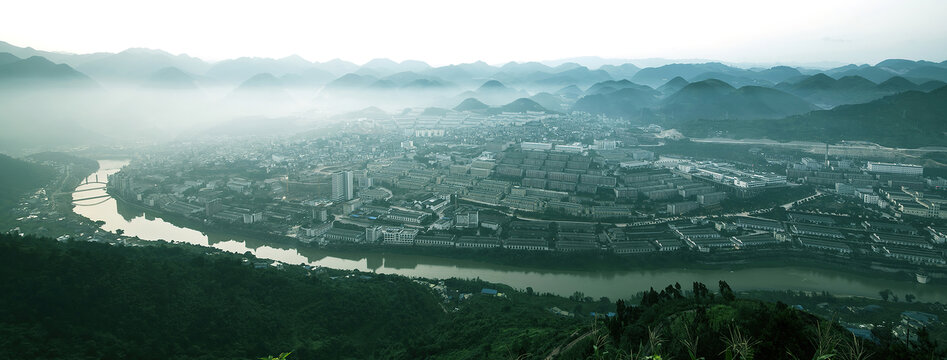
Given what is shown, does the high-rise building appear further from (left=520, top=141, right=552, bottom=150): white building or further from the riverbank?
(left=520, top=141, right=552, bottom=150): white building

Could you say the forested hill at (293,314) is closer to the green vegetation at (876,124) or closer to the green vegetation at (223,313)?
the green vegetation at (223,313)

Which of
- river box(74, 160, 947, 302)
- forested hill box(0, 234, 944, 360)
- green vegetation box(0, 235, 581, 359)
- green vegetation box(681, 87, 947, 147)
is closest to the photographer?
forested hill box(0, 234, 944, 360)

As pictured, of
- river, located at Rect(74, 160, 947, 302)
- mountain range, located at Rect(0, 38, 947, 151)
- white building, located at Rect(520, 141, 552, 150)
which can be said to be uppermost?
mountain range, located at Rect(0, 38, 947, 151)

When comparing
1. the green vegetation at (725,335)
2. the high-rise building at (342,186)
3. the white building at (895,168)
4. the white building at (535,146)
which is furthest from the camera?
the white building at (535,146)

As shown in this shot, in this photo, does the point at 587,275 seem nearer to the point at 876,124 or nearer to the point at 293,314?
the point at 293,314

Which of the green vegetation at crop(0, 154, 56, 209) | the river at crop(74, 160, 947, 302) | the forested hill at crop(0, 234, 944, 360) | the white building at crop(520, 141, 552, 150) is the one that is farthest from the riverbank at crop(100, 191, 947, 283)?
the white building at crop(520, 141, 552, 150)

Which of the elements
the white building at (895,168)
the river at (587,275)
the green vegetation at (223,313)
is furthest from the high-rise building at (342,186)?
the white building at (895,168)
